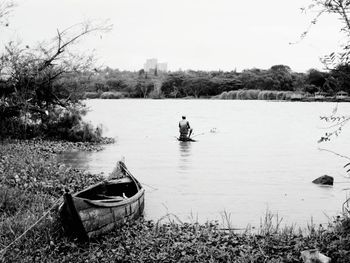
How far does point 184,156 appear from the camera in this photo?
28.7 metres

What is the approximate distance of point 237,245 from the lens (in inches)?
350

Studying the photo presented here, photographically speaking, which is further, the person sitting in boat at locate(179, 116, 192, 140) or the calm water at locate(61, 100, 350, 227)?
the person sitting in boat at locate(179, 116, 192, 140)

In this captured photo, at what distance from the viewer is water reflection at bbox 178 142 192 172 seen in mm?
24303

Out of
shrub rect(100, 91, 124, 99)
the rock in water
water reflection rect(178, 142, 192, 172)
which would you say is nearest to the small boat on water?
the rock in water

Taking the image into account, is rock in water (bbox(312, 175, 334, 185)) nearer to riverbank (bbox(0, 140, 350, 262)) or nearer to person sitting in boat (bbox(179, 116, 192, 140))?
riverbank (bbox(0, 140, 350, 262))

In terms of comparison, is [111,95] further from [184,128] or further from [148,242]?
[148,242]

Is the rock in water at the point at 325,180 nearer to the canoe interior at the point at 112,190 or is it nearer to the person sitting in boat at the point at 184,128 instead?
the canoe interior at the point at 112,190

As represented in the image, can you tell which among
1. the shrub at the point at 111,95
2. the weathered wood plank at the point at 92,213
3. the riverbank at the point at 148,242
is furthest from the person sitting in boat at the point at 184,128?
the shrub at the point at 111,95

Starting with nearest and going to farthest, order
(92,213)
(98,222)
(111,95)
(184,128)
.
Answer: (92,213) < (98,222) < (184,128) < (111,95)

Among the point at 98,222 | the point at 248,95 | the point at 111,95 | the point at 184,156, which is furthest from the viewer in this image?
the point at 111,95

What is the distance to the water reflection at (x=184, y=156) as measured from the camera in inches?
957

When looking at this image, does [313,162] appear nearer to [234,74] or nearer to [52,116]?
[52,116]

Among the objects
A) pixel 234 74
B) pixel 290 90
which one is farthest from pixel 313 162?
pixel 234 74

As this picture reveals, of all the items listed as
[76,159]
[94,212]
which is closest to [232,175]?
[76,159]
